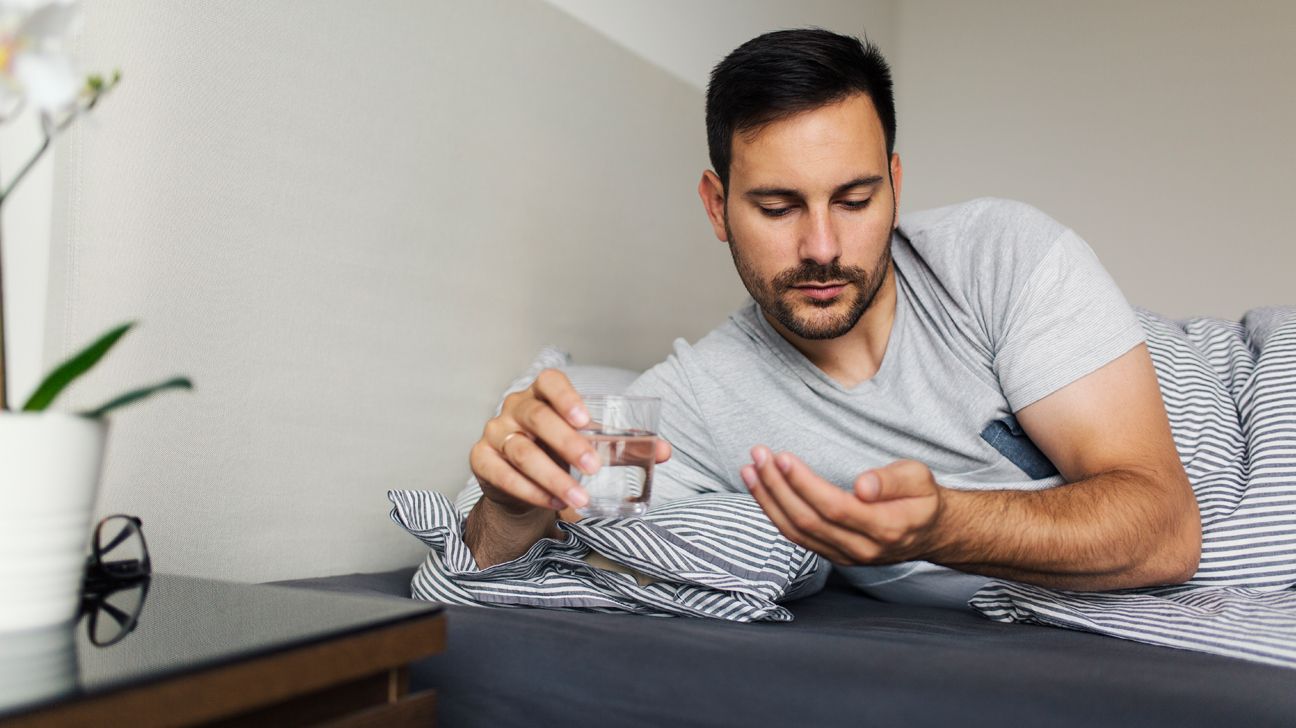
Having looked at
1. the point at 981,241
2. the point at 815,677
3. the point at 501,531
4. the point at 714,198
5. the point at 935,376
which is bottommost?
the point at 815,677

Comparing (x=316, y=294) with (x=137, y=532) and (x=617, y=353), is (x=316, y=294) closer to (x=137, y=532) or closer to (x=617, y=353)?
(x=137, y=532)

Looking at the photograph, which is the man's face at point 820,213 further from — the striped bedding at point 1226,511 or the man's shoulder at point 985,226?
the striped bedding at point 1226,511

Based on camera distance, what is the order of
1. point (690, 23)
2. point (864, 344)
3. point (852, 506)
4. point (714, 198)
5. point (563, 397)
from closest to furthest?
point (852, 506) → point (563, 397) → point (864, 344) → point (714, 198) → point (690, 23)

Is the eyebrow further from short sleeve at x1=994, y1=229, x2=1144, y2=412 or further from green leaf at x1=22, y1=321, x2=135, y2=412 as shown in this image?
green leaf at x1=22, y1=321, x2=135, y2=412

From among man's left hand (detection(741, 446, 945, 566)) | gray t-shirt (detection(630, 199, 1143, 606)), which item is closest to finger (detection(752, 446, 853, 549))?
man's left hand (detection(741, 446, 945, 566))

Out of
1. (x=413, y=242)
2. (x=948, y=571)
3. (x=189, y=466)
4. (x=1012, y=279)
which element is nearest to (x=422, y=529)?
(x=189, y=466)

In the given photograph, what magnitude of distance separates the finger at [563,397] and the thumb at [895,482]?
273 mm

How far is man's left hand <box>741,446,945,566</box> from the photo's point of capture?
0.90 m

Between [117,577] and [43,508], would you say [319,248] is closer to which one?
[117,577]

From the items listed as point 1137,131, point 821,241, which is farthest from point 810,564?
point 1137,131

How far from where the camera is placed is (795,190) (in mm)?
1483

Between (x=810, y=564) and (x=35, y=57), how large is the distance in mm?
1006

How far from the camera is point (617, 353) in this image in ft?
7.32

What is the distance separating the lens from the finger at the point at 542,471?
3.24 ft
